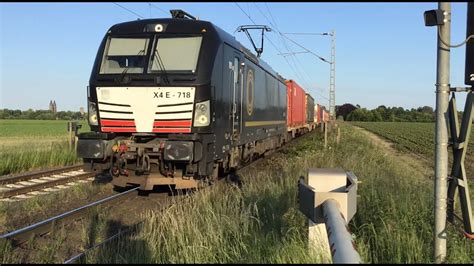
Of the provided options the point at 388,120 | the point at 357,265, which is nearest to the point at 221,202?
the point at 357,265

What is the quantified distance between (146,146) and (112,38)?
7.71 ft

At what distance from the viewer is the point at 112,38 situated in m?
9.55

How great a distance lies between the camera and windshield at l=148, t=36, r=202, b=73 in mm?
9086

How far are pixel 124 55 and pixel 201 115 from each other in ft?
6.64

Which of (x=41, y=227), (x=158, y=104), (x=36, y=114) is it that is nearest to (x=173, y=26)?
(x=158, y=104)

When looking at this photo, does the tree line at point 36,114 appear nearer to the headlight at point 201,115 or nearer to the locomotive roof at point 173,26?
the locomotive roof at point 173,26

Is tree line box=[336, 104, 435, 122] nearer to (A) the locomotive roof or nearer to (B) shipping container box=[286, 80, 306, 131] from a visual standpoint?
(B) shipping container box=[286, 80, 306, 131]

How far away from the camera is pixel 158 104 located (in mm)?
8930

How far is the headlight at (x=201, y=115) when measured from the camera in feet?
28.9

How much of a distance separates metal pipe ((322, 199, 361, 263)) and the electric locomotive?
17.3 ft

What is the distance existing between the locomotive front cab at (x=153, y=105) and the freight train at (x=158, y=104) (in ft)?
0.06

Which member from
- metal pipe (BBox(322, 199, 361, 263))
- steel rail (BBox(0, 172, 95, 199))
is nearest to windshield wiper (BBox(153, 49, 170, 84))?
steel rail (BBox(0, 172, 95, 199))

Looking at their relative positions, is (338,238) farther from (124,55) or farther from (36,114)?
(36,114)

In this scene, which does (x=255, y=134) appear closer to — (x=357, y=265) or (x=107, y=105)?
(x=107, y=105)
